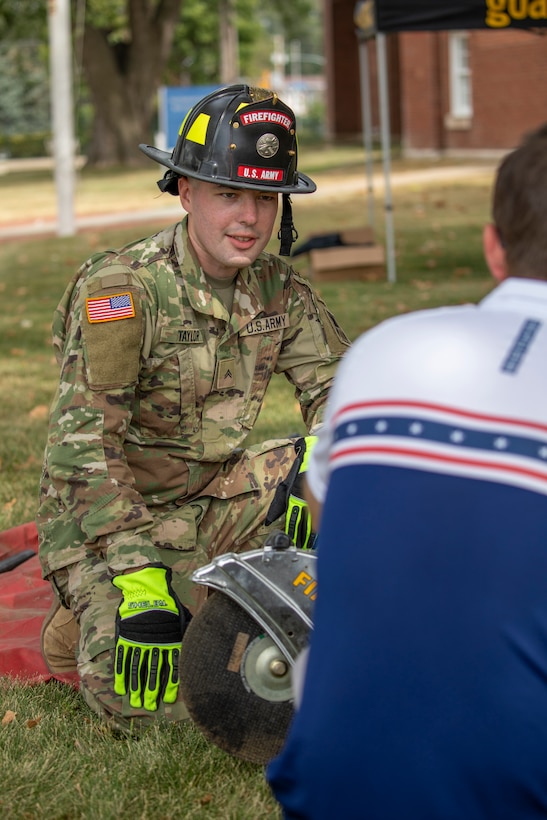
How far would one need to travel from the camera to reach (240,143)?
337 cm

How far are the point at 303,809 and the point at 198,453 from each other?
6.75ft

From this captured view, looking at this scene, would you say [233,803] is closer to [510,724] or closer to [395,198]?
[510,724]

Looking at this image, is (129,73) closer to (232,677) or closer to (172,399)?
(172,399)

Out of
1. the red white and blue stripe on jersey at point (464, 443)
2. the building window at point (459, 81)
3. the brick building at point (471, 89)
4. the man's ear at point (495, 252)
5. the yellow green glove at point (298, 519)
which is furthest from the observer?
the building window at point (459, 81)

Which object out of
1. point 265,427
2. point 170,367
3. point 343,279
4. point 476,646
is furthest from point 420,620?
point 343,279

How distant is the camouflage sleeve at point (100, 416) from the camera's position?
327cm

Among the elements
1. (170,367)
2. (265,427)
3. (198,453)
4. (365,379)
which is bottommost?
(265,427)

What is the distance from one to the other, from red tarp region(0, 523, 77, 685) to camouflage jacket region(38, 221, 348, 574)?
1.19 ft

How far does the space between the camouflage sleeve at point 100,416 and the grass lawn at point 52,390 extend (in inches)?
21.4

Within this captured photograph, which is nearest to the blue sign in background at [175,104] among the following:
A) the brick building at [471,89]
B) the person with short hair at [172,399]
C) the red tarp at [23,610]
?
the brick building at [471,89]

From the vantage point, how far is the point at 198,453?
374cm

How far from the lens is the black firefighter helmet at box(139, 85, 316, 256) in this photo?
3.37 m

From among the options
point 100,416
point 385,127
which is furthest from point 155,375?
point 385,127

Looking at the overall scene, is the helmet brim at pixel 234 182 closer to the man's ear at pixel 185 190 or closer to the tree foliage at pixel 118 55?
the man's ear at pixel 185 190
